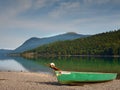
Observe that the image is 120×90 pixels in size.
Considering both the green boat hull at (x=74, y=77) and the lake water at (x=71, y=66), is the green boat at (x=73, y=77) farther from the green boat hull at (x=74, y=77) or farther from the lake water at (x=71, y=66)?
the lake water at (x=71, y=66)

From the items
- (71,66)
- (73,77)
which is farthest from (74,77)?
(71,66)

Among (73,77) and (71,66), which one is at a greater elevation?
(73,77)

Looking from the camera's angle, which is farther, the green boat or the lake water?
the lake water

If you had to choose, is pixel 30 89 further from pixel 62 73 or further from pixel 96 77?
pixel 96 77

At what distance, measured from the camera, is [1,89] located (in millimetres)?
27766

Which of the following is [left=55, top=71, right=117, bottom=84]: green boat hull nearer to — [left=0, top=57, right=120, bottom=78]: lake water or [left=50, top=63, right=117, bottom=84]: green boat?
[left=50, top=63, right=117, bottom=84]: green boat

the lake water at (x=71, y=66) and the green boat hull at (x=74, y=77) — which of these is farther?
the lake water at (x=71, y=66)

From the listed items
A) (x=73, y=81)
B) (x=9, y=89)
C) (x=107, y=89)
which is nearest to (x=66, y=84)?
(x=73, y=81)

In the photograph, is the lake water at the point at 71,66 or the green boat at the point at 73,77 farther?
the lake water at the point at 71,66

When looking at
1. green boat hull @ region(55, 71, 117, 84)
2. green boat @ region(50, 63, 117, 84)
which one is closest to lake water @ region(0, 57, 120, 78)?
green boat hull @ region(55, 71, 117, 84)

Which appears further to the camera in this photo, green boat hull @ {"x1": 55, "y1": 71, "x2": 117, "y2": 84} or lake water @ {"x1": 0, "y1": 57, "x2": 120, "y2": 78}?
lake water @ {"x1": 0, "y1": 57, "x2": 120, "y2": 78}

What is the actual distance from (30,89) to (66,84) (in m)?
6.05

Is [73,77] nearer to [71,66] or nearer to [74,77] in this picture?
[74,77]

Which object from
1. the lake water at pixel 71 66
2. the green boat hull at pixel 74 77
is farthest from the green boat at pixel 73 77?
the lake water at pixel 71 66
